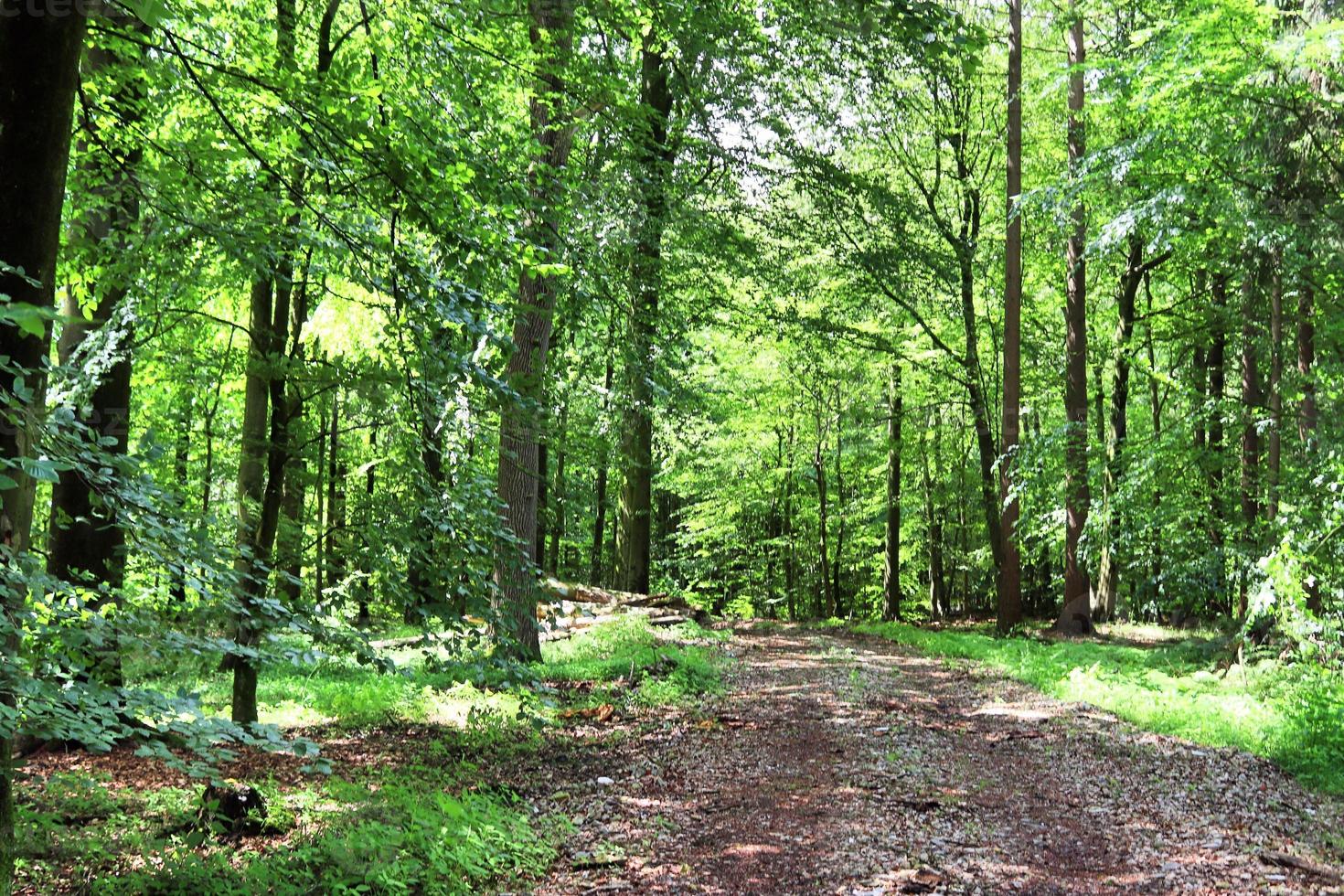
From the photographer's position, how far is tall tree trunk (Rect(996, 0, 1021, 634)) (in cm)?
1570

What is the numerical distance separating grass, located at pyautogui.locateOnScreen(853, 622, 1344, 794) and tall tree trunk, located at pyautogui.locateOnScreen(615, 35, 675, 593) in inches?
237

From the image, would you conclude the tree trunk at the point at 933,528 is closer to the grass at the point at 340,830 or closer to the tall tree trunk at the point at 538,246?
the tall tree trunk at the point at 538,246

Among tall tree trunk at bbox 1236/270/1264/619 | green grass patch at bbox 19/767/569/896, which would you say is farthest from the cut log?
tall tree trunk at bbox 1236/270/1264/619

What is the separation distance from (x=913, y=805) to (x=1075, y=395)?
12.5 meters

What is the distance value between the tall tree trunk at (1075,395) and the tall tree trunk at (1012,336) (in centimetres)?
92

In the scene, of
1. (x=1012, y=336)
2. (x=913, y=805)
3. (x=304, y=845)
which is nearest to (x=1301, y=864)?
(x=913, y=805)

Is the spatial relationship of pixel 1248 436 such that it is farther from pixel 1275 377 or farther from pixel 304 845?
pixel 304 845

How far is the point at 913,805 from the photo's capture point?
5.82 m

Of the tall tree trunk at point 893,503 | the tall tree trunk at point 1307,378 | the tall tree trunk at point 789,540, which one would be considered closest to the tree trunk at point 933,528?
the tall tree trunk at point 893,503

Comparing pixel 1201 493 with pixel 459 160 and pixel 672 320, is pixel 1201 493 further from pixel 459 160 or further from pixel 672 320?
pixel 459 160

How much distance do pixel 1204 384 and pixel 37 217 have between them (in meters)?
21.8

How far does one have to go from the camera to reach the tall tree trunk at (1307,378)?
10188 millimetres

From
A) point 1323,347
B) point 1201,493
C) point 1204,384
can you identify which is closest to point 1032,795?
point 1323,347

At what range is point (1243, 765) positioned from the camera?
6.86 meters
